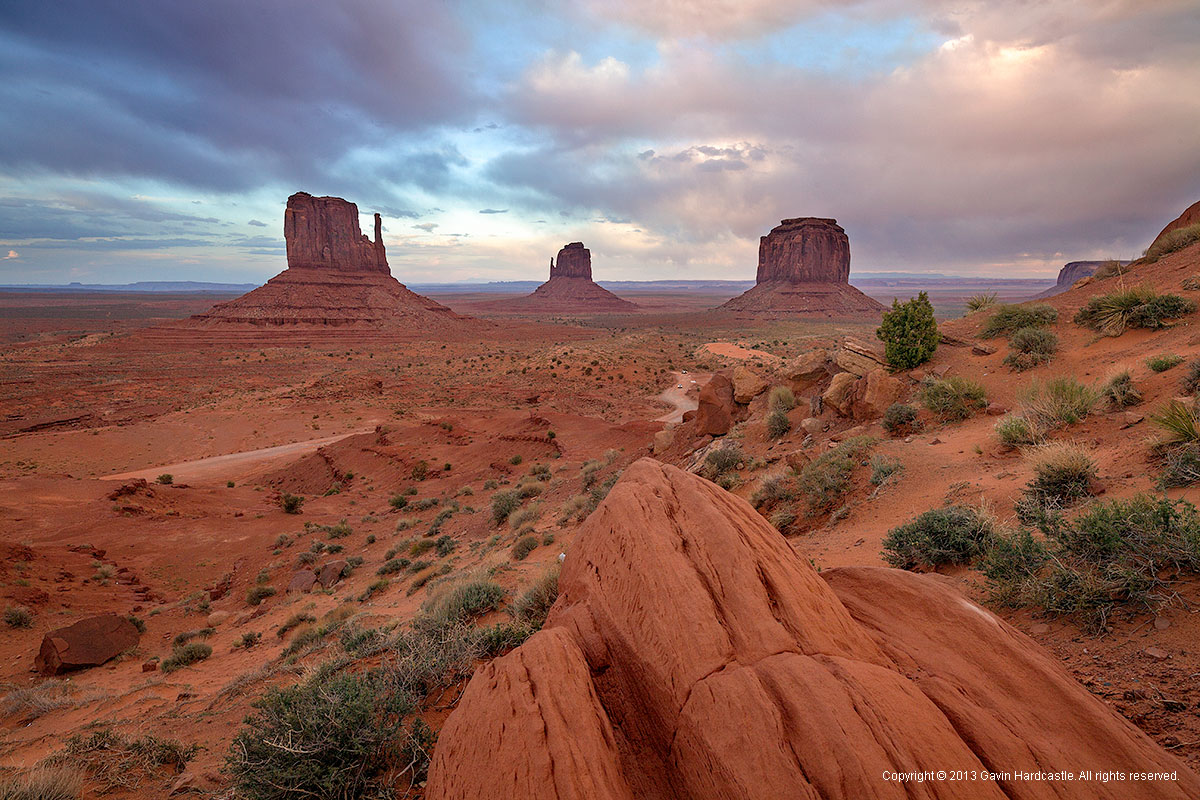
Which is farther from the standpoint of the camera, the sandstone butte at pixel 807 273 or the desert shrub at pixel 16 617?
the sandstone butte at pixel 807 273

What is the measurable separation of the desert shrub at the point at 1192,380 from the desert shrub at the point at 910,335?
5.68m

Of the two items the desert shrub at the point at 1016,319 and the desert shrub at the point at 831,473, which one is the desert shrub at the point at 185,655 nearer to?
the desert shrub at the point at 831,473

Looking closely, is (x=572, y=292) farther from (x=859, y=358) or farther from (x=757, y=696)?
(x=757, y=696)

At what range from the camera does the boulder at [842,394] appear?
41.7 feet

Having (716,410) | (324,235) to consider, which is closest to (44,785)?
(716,410)

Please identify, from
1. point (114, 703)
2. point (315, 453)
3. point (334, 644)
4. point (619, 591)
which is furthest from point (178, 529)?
point (619, 591)

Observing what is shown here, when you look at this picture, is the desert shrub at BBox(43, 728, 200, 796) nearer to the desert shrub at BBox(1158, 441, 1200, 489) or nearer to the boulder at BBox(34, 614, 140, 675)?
the boulder at BBox(34, 614, 140, 675)

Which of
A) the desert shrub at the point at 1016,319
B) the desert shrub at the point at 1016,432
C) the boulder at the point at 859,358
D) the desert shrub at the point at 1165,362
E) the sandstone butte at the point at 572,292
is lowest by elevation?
the desert shrub at the point at 1016,432

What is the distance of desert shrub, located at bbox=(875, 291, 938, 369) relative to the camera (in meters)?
13.6

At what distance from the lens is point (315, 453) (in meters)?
25.7

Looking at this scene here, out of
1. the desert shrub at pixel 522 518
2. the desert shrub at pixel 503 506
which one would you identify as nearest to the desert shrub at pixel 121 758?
the desert shrub at pixel 522 518

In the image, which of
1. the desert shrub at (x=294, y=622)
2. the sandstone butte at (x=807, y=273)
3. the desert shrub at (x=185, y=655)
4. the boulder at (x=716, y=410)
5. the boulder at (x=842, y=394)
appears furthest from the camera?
the sandstone butte at (x=807, y=273)

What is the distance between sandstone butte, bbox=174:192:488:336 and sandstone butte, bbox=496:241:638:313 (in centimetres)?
5461

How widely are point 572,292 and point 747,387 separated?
492ft
